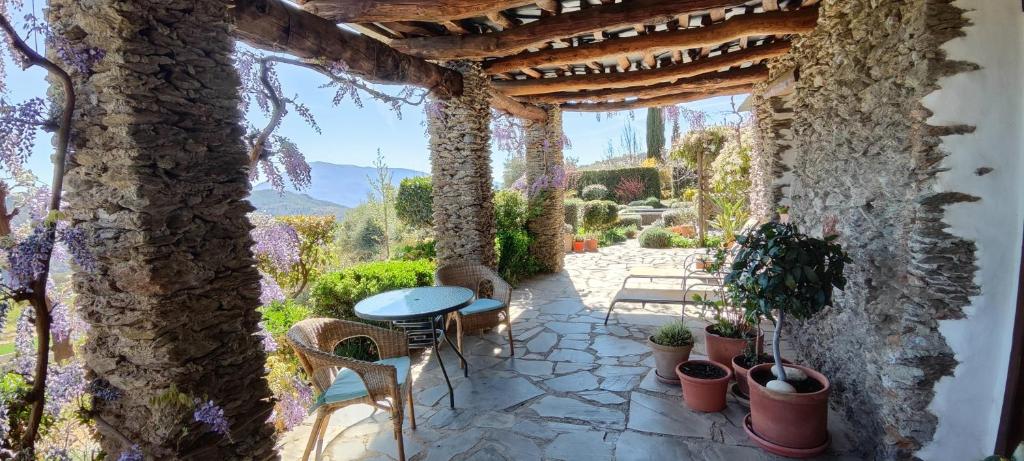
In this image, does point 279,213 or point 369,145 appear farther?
point 369,145

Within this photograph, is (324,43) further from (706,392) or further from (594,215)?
(594,215)

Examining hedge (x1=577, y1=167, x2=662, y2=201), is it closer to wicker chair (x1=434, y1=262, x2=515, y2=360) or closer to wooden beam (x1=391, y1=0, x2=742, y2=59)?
wicker chair (x1=434, y1=262, x2=515, y2=360)

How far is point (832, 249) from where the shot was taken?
2254 millimetres

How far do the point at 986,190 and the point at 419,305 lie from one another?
9.33ft

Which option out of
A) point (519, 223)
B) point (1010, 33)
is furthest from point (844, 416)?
point (519, 223)

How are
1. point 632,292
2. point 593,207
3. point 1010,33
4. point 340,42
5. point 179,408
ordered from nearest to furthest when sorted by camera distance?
point 179,408 < point 1010,33 < point 340,42 < point 632,292 < point 593,207

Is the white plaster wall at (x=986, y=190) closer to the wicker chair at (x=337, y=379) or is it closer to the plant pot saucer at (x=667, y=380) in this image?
the plant pot saucer at (x=667, y=380)

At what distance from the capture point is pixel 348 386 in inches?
95.0

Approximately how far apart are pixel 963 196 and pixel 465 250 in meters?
3.66

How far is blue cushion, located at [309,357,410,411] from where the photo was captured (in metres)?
2.24

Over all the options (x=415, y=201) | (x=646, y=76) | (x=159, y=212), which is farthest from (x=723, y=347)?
(x=415, y=201)

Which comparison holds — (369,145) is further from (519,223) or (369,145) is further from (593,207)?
(593,207)

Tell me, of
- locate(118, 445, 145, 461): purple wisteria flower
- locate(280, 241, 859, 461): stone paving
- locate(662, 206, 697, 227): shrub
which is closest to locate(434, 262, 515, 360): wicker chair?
locate(280, 241, 859, 461): stone paving

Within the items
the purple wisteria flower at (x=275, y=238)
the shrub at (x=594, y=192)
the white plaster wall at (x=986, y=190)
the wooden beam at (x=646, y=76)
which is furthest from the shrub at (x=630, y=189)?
the purple wisteria flower at (x=275, y=238)
